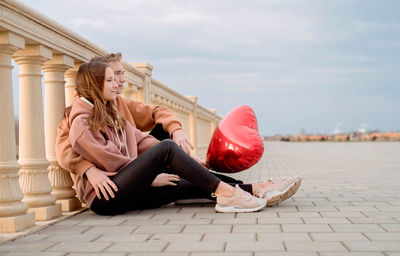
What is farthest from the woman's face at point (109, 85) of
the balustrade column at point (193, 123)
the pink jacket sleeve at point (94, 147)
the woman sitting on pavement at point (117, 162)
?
the balustrade column at point (193, 123)

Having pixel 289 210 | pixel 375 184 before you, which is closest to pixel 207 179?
pixel 289 210

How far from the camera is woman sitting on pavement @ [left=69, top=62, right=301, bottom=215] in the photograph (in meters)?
3.41

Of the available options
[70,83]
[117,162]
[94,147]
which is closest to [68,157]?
[94,147]

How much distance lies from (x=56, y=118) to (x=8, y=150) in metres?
0.76

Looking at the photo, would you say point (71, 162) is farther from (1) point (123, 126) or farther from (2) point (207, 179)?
(2) point (207, 179)

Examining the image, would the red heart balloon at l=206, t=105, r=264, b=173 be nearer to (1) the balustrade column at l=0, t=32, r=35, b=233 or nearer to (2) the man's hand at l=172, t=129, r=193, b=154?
(2) the man's hand at l=172, t=129, r=193, b=154

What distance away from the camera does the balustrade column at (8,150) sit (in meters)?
2.99

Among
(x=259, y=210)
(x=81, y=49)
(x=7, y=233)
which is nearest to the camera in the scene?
(x=7, y=233)

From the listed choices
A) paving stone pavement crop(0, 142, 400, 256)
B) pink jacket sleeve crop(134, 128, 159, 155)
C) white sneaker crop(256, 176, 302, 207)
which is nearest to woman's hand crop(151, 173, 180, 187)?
paving stone pavement crop(0, 142, 400, 256)

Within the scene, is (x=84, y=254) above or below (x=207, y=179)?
below

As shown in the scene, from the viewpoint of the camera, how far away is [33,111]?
3.41 m

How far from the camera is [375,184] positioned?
5.79m

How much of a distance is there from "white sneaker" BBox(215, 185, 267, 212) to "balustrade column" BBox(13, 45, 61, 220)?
1.24 meters

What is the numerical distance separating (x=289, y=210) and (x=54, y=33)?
220cm
